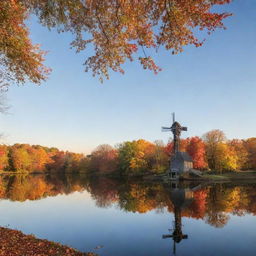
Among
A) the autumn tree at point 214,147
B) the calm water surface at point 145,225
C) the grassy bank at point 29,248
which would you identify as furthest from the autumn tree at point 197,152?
the grassy bank at point 29,248

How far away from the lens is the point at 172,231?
52.7 feet

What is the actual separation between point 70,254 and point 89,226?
8417 mm

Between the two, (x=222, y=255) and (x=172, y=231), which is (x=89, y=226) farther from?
(x=222, y=255)

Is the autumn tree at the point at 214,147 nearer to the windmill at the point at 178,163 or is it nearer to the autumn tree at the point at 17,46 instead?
the windmill at the point at 178,163

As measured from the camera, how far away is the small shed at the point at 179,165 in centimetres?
5366

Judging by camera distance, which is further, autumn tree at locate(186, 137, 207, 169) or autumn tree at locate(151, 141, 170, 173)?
autumn tree at locate(151, 141, 170, 173)

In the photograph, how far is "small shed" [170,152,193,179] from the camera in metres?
53.7

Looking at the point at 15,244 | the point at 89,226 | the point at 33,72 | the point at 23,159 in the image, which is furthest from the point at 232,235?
the point at 23,159

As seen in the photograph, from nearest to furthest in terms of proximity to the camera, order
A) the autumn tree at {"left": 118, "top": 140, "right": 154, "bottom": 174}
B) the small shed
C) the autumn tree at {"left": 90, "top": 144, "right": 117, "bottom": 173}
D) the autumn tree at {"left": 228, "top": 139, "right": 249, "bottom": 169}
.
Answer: the small shed < the autumn tree at {"left": 228, "top": 139, "right": 249, "bottom": 169} < the autumn tree at {"left": 118, "top": 140, "right": 154, "bottom": 174} < the autumn tree at {"left": 90, "top": 144, "right": 117, "bottom": 173}

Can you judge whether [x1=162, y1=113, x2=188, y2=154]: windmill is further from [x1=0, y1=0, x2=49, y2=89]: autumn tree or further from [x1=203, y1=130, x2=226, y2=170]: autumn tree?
[x1=0, y1=0, x2=49, y2=89]: autumn tree

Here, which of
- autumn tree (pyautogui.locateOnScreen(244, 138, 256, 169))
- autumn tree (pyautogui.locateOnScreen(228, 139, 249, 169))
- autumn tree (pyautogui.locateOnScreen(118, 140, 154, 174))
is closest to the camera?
autumn tree (pyautogui.locateOnScreen(228, 139, 249, 169))

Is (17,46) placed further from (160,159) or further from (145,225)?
(160,159)

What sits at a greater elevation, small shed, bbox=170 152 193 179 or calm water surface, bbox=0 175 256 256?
small shed, bbox=170 152 193 179

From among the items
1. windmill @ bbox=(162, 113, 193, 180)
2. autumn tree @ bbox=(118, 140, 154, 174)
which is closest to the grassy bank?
windmill @ bbox=(162, 113, 193, 180)
